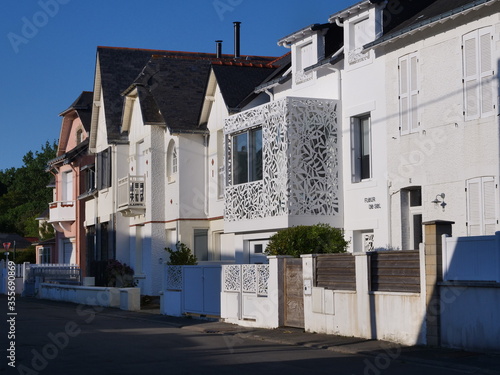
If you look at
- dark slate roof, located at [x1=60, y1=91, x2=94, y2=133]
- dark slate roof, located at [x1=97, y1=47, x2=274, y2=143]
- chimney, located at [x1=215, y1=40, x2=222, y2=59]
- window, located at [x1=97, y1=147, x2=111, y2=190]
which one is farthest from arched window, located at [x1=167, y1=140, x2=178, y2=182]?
dark slate roof, located at [x1=60, y1=91, x2=94, y2=133]

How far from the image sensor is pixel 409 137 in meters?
22.1

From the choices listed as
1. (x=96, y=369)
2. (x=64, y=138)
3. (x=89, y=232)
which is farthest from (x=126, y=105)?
(x=96, y=369)

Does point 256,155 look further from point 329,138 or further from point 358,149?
point 358,149

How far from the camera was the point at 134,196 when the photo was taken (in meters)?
35.6

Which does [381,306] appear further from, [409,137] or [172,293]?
[172,293]

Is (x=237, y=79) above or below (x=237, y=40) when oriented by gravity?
below

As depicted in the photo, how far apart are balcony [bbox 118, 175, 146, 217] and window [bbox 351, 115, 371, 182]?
12.9 m

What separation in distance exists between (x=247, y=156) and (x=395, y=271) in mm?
10279

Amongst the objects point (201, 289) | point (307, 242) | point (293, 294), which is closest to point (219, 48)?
point (201, 289)

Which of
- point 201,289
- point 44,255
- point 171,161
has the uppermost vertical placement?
point 171,161

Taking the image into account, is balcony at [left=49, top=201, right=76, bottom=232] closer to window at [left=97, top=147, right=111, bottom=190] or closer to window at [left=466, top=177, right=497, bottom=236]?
window at [left=97, top=147, right=111, bottom=190]

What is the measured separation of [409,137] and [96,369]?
10.6 m

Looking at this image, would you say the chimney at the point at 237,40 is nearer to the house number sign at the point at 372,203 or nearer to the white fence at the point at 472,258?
the house number sign at the point at 372,203

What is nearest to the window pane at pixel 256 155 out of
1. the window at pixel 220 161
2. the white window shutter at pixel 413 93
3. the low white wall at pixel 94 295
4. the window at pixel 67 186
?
the window at pixel 220 161
